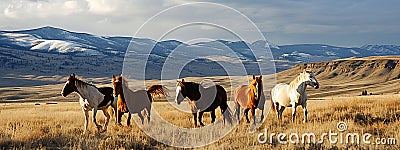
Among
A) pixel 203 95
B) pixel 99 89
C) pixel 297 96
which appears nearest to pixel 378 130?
pixel 297 96

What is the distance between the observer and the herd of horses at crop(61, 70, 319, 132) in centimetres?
1305


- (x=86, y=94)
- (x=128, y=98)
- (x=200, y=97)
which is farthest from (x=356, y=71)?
(x=86, y=94)

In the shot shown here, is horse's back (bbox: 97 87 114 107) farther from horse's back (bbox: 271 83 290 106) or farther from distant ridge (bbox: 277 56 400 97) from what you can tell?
distant ridge (bbox: 277 56 400 97)

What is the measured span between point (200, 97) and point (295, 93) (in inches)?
139

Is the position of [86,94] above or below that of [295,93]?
above

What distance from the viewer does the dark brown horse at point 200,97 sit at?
13156mm

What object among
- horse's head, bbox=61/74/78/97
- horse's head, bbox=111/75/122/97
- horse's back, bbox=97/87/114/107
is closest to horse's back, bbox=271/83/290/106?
horse's head, bbox=111/75/122/97

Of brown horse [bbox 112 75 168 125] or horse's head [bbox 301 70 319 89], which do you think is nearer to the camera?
brown horse [bbox 112 75 168 125]

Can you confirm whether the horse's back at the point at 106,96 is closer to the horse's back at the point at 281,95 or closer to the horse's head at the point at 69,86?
the horse's head at the point at 69,86

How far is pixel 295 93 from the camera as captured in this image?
559 inches

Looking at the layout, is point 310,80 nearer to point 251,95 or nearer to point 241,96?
point 251,95

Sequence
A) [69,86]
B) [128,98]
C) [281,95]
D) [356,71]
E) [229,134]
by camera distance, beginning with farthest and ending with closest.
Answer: [356,71] → [281,95] → [128,98] → [69,86] → [229,134]

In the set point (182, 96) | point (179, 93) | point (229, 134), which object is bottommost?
point (229, 134)

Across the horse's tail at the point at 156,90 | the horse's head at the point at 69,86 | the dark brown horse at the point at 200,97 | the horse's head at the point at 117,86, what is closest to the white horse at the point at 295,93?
the dark brown horse at the point at 200,97
